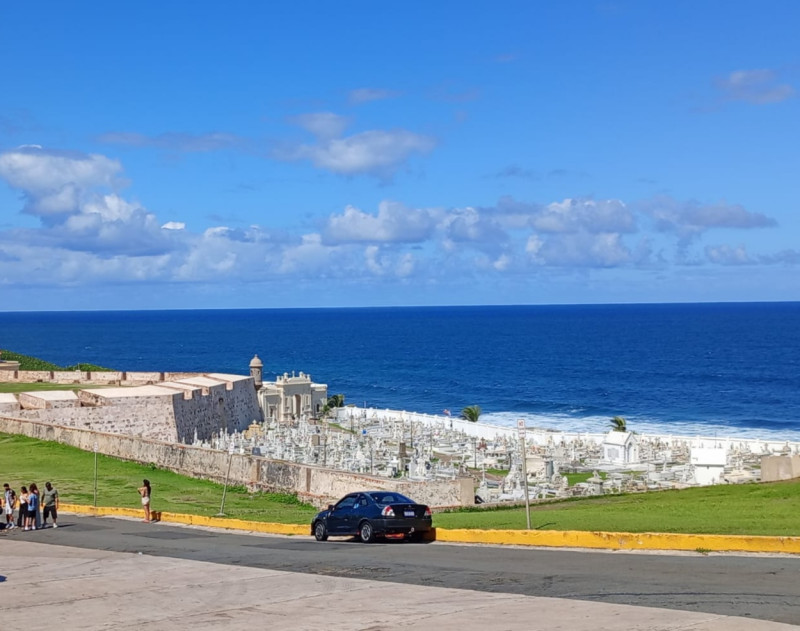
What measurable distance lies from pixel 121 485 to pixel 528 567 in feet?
65.4

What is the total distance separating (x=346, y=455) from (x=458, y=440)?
12.2 m

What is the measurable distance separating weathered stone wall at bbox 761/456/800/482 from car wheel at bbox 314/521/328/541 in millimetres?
11737

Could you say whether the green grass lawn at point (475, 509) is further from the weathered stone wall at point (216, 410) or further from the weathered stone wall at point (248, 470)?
the weathered stone wall at point (216, 410)

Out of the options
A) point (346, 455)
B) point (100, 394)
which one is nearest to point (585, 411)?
point (346, 455)

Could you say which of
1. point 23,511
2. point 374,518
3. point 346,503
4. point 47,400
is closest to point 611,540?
point 374,518

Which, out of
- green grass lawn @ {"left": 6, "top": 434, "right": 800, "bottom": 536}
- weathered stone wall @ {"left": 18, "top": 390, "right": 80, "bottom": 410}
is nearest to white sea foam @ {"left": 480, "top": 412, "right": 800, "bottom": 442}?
weathered stone wall @ {"left": 18, "top": 390, "right": 80, "bottom": 410}

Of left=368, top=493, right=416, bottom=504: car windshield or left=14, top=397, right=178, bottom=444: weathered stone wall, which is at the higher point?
left=14, top=397, right=178, bottom=444: weathered stone wall

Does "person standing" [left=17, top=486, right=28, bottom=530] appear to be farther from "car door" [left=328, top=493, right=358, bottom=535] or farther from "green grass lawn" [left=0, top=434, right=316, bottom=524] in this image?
"car door" [left=328, top=493, right=358, bottom=535]

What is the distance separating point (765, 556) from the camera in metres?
14.9

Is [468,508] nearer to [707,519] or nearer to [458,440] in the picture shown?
[707,519]

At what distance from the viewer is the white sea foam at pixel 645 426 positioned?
6944 centimetres

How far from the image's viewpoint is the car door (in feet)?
67.9

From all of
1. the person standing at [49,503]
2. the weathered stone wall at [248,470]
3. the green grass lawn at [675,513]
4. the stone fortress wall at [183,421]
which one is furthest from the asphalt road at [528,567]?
the stone fortress wall at [183,421]

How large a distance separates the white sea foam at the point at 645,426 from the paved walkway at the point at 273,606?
170 ft
